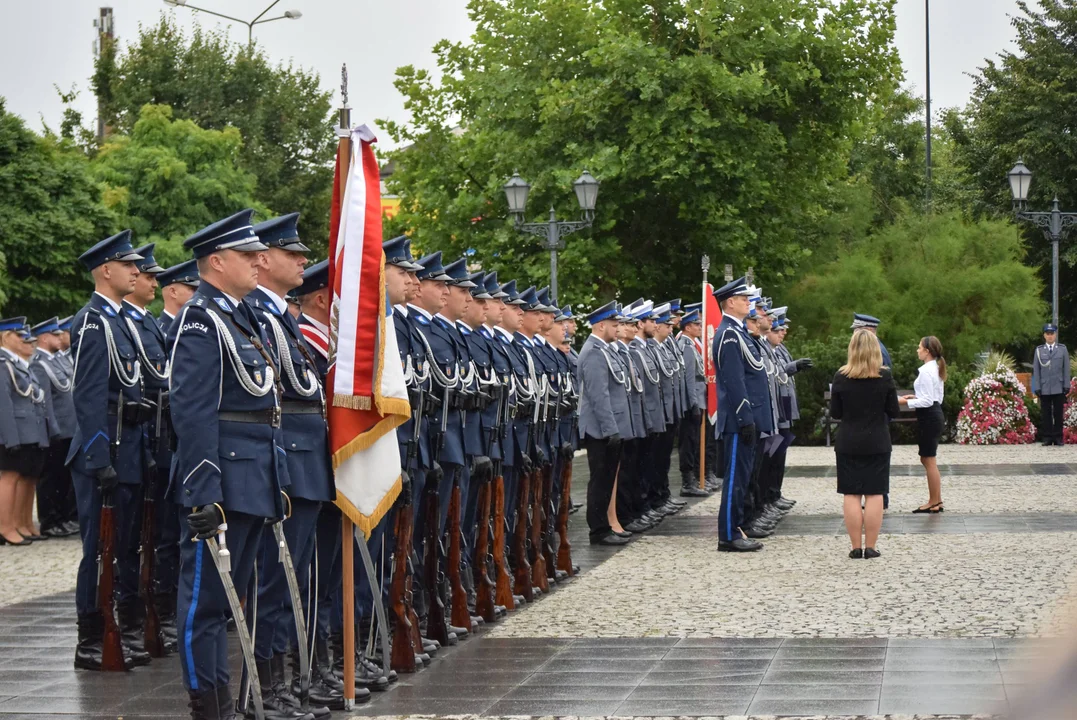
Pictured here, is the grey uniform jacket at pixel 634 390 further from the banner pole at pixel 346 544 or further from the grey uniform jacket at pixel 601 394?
the banner pole at pixel 346 544

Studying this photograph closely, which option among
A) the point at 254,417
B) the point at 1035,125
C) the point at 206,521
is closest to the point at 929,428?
the point at 254,417

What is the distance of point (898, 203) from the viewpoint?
56688 millimetres

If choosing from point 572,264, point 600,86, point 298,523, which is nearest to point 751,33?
point 600,86

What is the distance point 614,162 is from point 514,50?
377 cm

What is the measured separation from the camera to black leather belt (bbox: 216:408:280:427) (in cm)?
613

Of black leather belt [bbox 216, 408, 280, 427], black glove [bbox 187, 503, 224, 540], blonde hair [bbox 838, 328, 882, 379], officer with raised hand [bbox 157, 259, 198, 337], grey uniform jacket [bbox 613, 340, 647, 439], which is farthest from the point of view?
grey uniform jacket [bbox 613, 340, 647, 439]

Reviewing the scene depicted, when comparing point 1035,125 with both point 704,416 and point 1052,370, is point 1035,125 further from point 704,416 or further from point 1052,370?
point 704,416

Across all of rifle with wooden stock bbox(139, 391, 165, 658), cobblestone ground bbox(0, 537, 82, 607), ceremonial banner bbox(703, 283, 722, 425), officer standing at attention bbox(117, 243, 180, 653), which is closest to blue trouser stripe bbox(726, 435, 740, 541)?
ceremonial banner bbox(703, 283, 722, 425)

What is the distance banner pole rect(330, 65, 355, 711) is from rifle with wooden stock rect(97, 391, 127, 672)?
147cm

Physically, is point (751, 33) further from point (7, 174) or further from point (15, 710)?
point (15, 710)

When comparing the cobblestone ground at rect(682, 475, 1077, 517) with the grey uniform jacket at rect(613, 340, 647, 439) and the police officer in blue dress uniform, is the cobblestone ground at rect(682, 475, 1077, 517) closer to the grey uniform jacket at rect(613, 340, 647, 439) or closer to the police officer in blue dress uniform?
the grey uniform jacket at rect(613, 340, 647, 439)

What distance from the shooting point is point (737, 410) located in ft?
41.9

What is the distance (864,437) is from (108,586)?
256 inches

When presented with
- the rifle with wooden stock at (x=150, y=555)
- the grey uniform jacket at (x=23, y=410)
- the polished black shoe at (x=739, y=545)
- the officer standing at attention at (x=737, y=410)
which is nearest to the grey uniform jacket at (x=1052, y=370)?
the officer standing at attention at (x=737, y=410)
